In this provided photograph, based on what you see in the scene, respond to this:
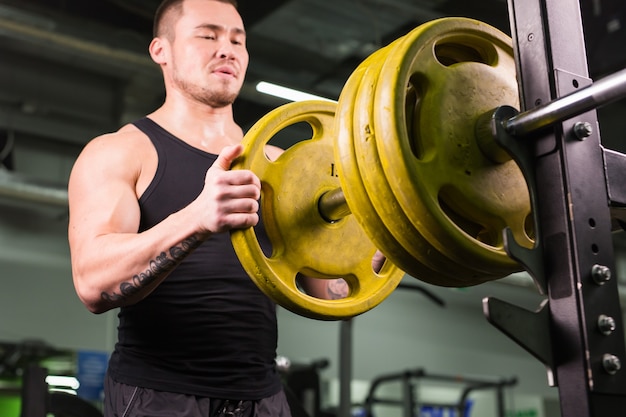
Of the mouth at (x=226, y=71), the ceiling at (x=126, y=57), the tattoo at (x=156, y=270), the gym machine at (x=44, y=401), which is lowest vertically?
the gym machine at (x=44, y=401)

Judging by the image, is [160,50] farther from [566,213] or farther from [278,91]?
[278,91]

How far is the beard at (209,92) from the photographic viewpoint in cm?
190

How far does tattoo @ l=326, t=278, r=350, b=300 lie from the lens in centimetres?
186

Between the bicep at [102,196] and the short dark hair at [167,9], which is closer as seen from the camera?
the bicep at [102,196]

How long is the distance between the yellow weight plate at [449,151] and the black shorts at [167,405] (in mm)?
672

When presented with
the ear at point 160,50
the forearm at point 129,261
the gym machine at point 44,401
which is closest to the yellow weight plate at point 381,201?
the forearm at point 129,261

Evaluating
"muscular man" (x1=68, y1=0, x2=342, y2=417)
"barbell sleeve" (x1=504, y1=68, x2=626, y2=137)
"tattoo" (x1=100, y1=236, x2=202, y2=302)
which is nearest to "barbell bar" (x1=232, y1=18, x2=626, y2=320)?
"barbell sleeve" (x1=504, y1=68, x2=626, y2=137)

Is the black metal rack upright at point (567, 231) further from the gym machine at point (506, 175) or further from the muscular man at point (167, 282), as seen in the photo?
the muscular man at point (167, 282)

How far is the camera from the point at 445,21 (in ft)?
4.17

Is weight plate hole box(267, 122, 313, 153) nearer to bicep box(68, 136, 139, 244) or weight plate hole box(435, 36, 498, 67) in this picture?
bicep box(68, 136, 139, 244)

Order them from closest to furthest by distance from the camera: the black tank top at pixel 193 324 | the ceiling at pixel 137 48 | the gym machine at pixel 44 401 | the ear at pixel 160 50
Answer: the black tank top at pixel 193 324 < the ear at pixel 160 50 < the gym machine at pixel 44 401 < the ceiling at pixel 137 48

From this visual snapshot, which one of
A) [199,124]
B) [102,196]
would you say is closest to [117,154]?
[102,196]

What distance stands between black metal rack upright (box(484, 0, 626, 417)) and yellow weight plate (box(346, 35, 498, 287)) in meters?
0.16

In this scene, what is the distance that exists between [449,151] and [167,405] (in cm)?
83
